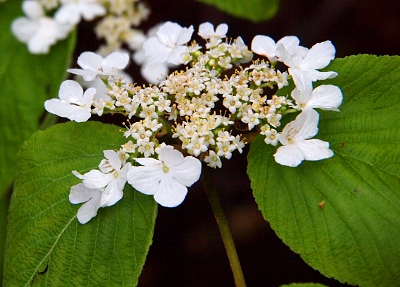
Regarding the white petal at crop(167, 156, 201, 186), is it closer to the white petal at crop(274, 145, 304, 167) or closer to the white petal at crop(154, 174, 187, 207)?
the white petal at crop(154, 174, 187, 207)

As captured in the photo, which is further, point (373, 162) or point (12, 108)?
point (12, 108)

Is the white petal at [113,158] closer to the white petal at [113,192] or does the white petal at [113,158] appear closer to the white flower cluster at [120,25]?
the white petal at [113,192]

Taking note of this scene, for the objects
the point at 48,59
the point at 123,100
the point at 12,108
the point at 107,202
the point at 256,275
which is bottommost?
the point at 256,275

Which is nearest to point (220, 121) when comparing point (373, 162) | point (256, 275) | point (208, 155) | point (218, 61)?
point (208, 155)

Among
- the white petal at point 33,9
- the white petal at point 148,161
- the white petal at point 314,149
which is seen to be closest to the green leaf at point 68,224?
the white petal at point 148,161

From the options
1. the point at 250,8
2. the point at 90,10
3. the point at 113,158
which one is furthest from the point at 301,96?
the point at 90,10

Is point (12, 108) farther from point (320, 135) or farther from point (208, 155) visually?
point (320, 135)
